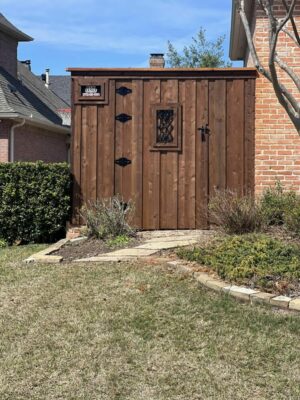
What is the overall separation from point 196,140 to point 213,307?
4715mm

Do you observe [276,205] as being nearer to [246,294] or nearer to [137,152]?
[137,152]

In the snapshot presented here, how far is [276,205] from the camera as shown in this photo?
25.8ft

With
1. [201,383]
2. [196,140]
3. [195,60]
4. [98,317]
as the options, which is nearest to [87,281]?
Answer: [98,317]

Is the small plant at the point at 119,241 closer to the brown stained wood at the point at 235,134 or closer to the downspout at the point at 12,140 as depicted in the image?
the brown stained wood at the point at 235,134

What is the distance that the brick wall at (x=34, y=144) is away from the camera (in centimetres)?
1461

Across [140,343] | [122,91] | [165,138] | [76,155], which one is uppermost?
[122,91]

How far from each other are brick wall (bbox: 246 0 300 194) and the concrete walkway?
1573mm

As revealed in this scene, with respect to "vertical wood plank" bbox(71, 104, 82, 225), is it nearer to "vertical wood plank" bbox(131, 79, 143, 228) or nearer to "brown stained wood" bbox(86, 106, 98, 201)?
"brown stained wood" bbox(86, 106, 98, 201)

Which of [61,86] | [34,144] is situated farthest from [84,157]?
[61,86]

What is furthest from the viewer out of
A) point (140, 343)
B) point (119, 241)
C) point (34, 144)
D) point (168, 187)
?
point (34, 144)

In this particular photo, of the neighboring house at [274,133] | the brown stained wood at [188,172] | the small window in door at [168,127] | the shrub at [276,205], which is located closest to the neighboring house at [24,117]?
the small window in door at [168,127]

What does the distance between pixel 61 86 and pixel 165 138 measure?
22.6 m

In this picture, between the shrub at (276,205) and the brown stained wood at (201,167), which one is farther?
the brown stained wood at (201,167)

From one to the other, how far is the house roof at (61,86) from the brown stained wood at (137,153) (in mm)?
20324
